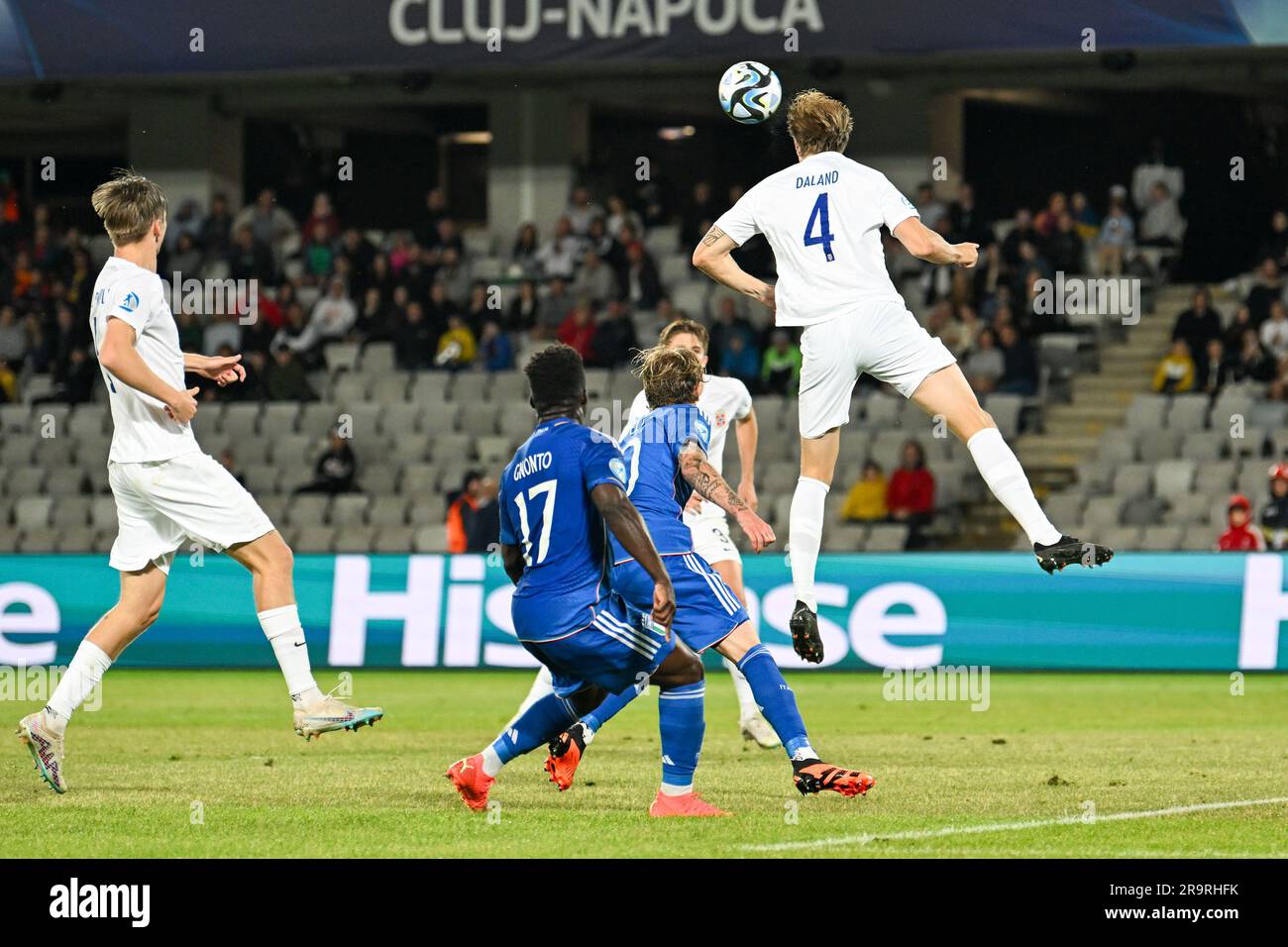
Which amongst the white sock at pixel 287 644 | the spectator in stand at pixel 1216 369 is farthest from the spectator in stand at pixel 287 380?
the white sock at pixel 287 644

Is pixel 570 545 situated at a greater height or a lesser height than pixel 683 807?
greater

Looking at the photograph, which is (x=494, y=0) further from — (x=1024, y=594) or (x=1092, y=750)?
(x=1092, y=750)

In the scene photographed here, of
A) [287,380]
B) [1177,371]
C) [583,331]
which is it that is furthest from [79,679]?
[1177,371]

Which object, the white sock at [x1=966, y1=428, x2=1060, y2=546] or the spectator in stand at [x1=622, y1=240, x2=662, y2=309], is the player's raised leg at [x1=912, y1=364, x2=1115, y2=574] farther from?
the spectator in stand at [x1=622, y1=240, x2=662, y2=309]

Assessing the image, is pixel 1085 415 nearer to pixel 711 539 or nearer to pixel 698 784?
pixel 711 539

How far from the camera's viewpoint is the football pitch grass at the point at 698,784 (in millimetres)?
7141

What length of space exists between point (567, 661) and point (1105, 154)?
22385 millimetres

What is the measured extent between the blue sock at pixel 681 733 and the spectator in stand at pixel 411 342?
625 inches

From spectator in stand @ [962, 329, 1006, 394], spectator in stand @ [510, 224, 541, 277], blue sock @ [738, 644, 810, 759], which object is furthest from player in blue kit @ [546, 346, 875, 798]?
spectator in stand @ [510, 224, 541, 277]

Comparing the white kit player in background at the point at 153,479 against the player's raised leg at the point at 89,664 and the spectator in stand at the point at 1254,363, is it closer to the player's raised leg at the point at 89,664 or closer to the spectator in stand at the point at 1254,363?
the player's raised leg at the point at 89,664

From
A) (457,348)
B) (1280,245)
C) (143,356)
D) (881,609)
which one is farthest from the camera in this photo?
(457,348)

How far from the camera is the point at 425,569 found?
16750mm

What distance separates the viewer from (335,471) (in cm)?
2177

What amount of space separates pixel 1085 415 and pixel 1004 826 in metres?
15.2
